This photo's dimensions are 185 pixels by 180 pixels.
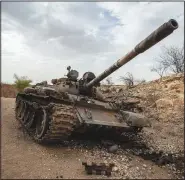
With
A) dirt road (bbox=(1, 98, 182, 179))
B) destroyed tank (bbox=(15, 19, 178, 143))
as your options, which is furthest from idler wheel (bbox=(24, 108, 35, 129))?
dirt road (bbox=(1, 98, 182, 179))

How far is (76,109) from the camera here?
881 cm

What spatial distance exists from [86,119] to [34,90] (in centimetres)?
227

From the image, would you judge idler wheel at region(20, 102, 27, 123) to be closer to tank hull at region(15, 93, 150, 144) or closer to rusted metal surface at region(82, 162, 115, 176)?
tank hull at region(15, 93, 150, 144)

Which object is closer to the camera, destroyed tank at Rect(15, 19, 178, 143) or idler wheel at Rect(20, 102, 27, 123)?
destroyed tank at Rect(15, 19, 178, 143)

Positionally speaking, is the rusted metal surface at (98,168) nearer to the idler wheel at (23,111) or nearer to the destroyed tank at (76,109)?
the destroyed tank at (76,109)

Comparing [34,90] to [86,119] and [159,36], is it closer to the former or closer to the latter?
[86,119]

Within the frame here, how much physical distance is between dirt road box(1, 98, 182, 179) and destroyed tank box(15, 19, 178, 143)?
→ 412mm

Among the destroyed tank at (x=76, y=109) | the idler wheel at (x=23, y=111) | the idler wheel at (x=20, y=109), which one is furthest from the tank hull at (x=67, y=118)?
the idler wheel at (x=20, y=109)

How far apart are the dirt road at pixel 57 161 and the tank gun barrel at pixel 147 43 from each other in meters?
2.23

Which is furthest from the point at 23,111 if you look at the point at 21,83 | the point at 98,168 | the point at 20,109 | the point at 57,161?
the point at 21,83

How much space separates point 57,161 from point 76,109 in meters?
1.74

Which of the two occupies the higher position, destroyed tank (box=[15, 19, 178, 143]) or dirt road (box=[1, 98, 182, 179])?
destroyed tank (box=[15, 19, 178, 143])

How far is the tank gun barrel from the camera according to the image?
6156 mm

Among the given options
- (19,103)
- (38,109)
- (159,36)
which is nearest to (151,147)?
(38,109)
